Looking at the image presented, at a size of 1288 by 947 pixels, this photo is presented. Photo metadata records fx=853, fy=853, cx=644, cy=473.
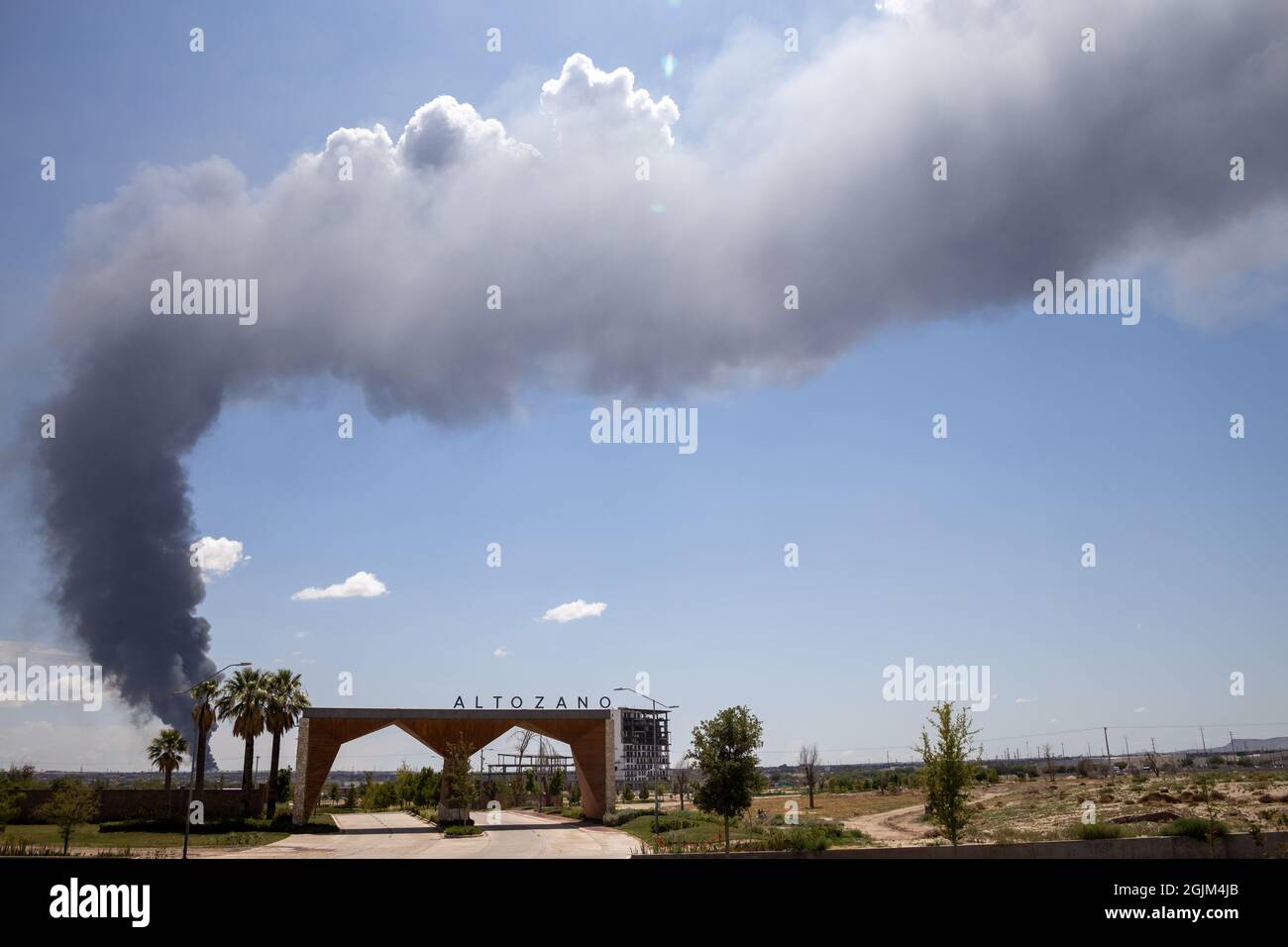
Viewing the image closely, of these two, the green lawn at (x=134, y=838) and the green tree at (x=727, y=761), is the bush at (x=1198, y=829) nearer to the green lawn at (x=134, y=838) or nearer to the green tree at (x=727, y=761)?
the green tree at (x=727, y=761)

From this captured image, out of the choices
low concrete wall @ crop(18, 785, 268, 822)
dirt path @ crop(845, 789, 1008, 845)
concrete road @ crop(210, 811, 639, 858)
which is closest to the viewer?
concrete road @ crop(210, 811, 639, 858)

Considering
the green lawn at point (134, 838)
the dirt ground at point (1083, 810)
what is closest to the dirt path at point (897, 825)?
the dirt ground at point (1083, 810)

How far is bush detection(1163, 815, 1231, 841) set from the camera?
99.5 feet

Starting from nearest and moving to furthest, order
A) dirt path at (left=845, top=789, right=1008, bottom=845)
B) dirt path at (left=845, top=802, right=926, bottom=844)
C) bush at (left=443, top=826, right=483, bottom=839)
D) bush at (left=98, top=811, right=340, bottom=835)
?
dirt path at (left=845, top=789, right=1008, bottom=845), dirt path at (left=845, top=802, right=926, bottom=844), bush at (left=443, top=826, right=483, bottom=839), bush at (left=98, top=811, right=340, bottom=835)

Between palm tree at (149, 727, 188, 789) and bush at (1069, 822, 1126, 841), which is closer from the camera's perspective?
bush at (1069, 822, 1126, 841)

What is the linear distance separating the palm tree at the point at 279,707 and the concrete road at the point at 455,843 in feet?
22.2

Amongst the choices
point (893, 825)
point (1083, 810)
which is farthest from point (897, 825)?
point (1083, 810)

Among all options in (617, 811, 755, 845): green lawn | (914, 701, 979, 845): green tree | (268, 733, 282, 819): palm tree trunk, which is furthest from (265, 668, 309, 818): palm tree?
(914, 701, 979, 845): green tree

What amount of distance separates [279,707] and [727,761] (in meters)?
38.7

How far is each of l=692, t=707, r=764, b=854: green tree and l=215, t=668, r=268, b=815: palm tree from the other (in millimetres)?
37216

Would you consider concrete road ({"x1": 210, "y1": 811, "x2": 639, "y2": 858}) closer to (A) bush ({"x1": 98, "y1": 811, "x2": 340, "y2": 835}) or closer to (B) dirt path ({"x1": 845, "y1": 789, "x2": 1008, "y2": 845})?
(A) bush ({"x1": 98, "y1": 811, "x2": 340, "y2": 835})
